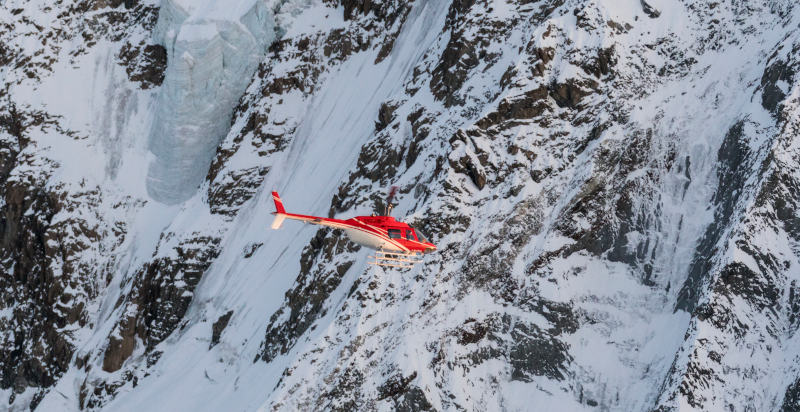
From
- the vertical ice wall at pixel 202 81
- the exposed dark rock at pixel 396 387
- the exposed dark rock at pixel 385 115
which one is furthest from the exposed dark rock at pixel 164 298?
the exposed dark rock at pixel 396 387

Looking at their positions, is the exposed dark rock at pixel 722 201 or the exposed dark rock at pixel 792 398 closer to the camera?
the exposed dark rock at pixel 792 398

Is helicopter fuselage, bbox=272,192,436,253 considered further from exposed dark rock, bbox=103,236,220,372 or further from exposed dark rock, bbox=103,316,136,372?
exposed dark rock, bbox=103,316,136,372

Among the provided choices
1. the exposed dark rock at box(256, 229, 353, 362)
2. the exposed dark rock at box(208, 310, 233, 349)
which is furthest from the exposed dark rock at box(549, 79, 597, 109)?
the exposed dark rock at box(208, 310, 233, 349)

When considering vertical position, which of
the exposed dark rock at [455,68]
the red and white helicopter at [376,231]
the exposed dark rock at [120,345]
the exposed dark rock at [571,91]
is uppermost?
the exposed dark rock at [571,91]

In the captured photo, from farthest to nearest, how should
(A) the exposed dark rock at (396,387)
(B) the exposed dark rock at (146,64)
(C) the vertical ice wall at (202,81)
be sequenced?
(B) the exposed dark rock at (146,64) → (C) the vertical ice wall at (202,81) → (A) the exposed dark rock at (396,387)

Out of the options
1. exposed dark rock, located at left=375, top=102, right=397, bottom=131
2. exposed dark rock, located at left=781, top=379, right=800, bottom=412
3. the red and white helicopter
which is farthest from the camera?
exposed dark rock, located at left=375, top=102, right=397, bottom=131

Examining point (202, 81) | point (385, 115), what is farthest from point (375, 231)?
point (202, 81)

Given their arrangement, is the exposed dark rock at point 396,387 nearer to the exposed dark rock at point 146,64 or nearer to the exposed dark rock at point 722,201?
the exposed dark rock at point 722,201
